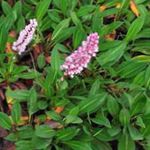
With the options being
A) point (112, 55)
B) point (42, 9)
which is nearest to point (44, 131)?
point (112, 55)

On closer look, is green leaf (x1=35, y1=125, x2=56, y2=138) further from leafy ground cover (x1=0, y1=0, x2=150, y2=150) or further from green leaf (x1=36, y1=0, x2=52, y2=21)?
green leaf (x1=36, y1=0, x2=52, y2=21)

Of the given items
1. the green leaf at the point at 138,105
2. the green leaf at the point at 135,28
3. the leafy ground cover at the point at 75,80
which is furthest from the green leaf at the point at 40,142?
the green leaf at the point at 135,28

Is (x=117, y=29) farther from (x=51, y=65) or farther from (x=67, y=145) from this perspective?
(x=67, y=145)

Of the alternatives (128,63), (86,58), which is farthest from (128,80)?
(86,58)

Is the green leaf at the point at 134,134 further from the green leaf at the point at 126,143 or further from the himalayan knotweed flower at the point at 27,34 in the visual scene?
the himalayan knotweed flower at the point at 27,34

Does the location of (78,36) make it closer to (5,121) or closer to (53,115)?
(53,115)
